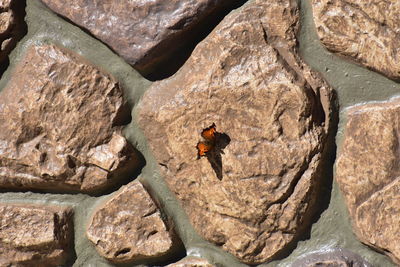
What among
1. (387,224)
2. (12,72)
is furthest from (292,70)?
(12,72)

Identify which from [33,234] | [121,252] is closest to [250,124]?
[121,252]

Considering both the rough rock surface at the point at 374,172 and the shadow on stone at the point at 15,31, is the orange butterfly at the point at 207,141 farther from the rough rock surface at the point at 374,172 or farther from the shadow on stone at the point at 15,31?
the shadow on stone at the point at 15,31

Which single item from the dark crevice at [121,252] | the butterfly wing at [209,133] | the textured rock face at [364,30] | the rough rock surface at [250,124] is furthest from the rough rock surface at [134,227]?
the textured rock face at [364,30]

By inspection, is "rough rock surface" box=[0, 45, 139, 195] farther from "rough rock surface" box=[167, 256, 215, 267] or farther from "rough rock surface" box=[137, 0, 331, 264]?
"rough rock surface" box=[167, 256, 215, 267]

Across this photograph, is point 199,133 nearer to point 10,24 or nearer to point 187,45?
point 187,45

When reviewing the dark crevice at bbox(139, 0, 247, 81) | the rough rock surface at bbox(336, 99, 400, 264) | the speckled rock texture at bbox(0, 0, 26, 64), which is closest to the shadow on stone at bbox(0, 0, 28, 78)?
the speckled rock texture at bbox(0, 0, 26, 64)

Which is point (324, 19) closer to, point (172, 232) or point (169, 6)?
point (169, 6)
